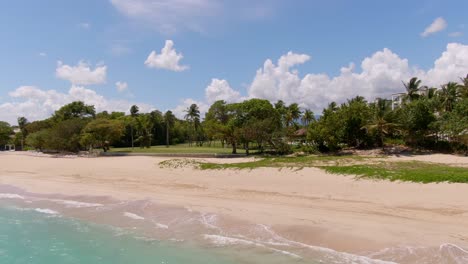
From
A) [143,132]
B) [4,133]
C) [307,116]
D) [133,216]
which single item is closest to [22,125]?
[4,133]

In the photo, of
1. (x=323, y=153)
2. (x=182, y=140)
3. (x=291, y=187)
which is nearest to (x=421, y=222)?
(x=291, y=187)

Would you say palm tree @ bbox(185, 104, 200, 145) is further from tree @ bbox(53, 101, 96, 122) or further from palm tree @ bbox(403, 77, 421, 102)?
palm tree @ bbox(403, 77, 421, 102)

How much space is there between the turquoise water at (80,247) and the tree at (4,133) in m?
86.4

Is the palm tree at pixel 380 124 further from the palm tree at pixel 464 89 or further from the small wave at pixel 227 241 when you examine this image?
the small wave at pixel 227 241

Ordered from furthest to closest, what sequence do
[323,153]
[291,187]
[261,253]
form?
[323,153] < [291,187] < [261,253]

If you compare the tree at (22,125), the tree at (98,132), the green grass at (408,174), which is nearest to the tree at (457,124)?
the green grass at (408,174)

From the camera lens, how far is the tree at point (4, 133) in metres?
89.2

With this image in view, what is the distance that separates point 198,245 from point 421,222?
305 inches

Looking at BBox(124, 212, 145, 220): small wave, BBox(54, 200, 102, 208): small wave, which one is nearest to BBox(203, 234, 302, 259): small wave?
BBox(124, 212, 145, 220): small wave

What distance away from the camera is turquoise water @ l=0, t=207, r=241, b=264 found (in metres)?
11.2

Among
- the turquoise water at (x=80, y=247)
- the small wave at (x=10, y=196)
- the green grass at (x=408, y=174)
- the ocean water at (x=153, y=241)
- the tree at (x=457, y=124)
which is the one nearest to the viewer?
the ocean water at (x=153, y=241)

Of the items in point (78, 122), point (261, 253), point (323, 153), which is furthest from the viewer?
point (78, 122)

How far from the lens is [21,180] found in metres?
30.5

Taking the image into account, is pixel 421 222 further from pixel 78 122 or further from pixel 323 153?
pixel 78 122
